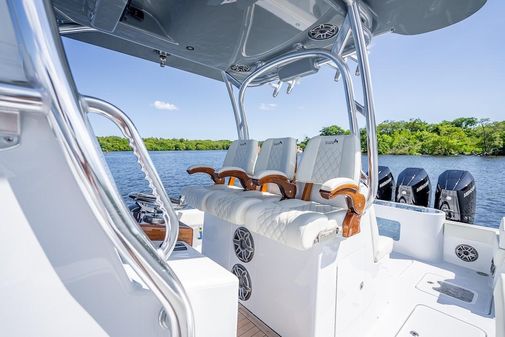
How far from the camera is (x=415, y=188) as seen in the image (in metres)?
3.40

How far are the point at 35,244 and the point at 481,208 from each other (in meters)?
11.7

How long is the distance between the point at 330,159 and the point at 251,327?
1.34 metres

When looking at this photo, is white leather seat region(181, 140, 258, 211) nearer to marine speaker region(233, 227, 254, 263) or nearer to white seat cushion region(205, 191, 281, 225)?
white seat cushion region(205, 191, 281, 225)

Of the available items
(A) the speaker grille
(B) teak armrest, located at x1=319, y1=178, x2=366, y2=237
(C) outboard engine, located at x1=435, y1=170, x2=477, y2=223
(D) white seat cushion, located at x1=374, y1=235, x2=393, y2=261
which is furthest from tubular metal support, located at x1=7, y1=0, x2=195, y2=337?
(C) outboard engine, located at x1=435, y1=170, x2=477, y2=223

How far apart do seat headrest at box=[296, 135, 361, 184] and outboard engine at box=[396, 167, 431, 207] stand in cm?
218

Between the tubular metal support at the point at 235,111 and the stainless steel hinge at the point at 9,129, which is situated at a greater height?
the tubular metal support at the point at 235,111

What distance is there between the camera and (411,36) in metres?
2.29

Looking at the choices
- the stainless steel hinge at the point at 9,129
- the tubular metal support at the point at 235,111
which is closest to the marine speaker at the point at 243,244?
the stainless steel hinge at the point at 9,129

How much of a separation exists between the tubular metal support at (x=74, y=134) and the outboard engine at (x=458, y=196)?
3.60 m

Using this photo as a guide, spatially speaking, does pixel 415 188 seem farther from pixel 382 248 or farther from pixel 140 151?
pixel 140 151

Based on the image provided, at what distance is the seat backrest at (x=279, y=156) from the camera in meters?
2.36

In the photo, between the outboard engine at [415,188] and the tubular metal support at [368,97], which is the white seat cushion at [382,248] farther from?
the outboard engine at [415,188]

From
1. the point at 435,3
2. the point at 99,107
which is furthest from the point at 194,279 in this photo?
the point at 435,3

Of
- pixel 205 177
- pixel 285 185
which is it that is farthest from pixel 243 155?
pixel 205 177
